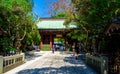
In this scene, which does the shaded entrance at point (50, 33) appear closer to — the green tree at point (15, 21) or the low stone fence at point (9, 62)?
the green tree at point (15, 21)

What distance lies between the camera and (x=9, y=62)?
13.4 meters

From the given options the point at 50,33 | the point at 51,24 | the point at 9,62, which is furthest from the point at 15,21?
the point at 51,24

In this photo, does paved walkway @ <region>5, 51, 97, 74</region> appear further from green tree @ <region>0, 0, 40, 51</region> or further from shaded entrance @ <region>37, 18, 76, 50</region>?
shaded entrance @ <region>37, 18, 76, 50</region>

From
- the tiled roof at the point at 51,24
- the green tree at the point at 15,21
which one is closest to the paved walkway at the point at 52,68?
the green tree at the point at 15,21

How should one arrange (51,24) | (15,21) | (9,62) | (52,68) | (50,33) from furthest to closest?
1. (51,24)
2. (50,33)
3. (15,21)
4. (52,68)
5. (9,62)

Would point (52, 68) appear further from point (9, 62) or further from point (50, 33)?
point (50, 33)

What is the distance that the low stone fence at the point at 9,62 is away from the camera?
1162cm

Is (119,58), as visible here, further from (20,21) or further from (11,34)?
(11,34)

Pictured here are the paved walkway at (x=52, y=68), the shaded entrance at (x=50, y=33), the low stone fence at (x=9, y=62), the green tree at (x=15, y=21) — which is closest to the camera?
the low stone fence at (x=9, y=62)

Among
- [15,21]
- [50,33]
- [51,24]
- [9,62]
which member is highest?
[51,24]

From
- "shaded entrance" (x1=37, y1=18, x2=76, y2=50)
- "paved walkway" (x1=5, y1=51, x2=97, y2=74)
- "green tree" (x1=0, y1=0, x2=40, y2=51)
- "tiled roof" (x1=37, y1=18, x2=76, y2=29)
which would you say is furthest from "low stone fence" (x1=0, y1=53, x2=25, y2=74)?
"tiled roof" (x1=37, y1=18, x2=76, y2=29)

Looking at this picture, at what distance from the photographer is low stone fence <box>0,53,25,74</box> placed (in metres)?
11.6

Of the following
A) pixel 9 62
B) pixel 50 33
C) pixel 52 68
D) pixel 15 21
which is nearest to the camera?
pixel 9 62

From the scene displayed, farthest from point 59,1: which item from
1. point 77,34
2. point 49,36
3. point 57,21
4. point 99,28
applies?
point 57,21
